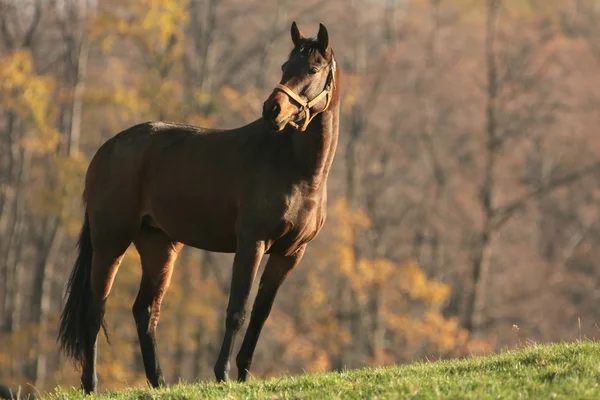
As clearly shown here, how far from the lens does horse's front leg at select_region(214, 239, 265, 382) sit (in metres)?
7.92

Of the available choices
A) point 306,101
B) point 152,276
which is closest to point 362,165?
point 152,276

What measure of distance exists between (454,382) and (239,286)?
2047 millimetres

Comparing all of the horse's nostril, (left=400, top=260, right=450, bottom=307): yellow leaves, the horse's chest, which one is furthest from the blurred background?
the horse's nostril

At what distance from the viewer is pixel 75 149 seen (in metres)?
28.4

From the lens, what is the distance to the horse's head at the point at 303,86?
7.47m

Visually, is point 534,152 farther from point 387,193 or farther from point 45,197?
point 45,197

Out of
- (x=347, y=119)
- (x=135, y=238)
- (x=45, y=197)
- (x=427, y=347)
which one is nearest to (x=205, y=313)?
(x=45, y=197)

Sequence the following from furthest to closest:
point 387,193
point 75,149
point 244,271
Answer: point 387,193 < point 75,149 < point 244,271

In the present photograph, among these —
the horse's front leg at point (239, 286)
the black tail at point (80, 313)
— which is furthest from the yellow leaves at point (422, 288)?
the horse's front leg at point (239, 286)

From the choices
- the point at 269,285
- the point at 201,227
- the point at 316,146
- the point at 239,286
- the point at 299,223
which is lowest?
the point at 269,285

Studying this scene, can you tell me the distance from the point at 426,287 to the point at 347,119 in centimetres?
1002

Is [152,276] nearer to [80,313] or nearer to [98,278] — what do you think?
[98,278]

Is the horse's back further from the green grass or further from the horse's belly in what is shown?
the green grass

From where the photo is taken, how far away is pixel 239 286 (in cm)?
796
